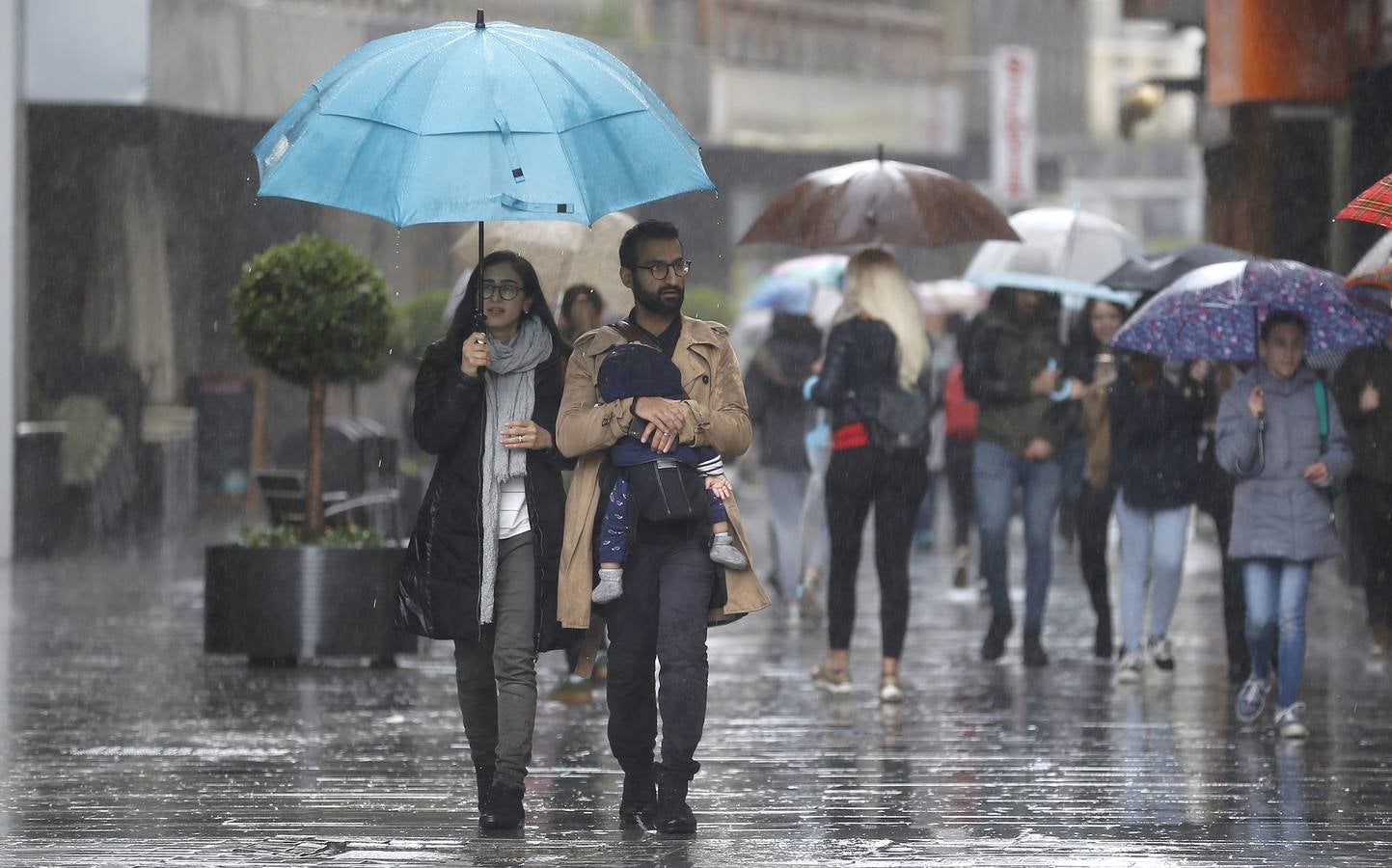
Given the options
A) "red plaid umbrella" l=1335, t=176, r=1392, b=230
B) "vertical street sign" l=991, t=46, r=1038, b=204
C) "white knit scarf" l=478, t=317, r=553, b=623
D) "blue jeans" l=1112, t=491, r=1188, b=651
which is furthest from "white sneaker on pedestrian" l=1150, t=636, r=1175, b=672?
"vertical street sign" l=991, t=46, r=1038, b=204

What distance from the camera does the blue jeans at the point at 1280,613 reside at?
9625 mm

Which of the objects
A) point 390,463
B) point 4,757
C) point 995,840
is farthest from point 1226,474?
point 390,463

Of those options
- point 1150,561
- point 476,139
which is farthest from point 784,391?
point 476,139

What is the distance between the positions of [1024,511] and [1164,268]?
1.44 metres

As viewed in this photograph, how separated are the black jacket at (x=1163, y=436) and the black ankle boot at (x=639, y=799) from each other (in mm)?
4506

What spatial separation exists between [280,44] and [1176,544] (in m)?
14.2

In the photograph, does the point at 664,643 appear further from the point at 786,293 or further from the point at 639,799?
the point at 786,293

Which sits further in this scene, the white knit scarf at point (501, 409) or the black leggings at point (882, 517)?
the black leggings at point (882, 517)

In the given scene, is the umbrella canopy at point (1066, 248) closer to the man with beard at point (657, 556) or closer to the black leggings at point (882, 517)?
the black leggings at point (882, 517)

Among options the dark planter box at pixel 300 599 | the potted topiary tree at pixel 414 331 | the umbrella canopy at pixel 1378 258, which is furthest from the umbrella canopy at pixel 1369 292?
the potted topiary tree at pixel 414 331

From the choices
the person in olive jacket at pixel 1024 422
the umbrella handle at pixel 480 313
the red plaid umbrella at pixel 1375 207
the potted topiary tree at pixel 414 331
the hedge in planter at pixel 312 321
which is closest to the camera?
the umbrella handle at pixel 480 313

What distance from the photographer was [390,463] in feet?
53.3

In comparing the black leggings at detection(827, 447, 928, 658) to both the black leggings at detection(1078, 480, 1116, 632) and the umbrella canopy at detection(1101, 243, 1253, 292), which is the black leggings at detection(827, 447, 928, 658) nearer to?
the umbrella canopy at detection(1101, 243, 1253, 292)

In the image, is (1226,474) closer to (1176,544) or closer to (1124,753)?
(1176,544)
